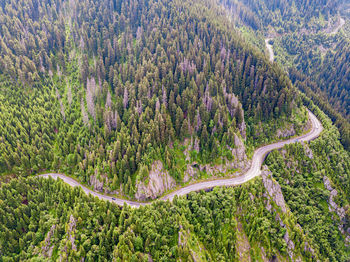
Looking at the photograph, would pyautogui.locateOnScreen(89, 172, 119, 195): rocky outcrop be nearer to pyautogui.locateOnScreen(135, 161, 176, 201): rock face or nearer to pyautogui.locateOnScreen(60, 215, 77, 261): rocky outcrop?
pyautogui.locateOnScreen(135, 161, 176, 201): rock face

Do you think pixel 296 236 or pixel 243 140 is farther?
pixel 243 140

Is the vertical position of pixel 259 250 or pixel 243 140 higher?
pixel 243 140

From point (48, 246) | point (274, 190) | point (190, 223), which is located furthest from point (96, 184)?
point (274, 190)

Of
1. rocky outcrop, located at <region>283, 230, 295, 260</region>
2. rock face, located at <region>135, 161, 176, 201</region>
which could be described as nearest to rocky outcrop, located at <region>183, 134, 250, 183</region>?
rock face, located at <region>135, 161, 176, 201</region>

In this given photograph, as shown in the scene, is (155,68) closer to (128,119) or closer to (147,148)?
(128,119)

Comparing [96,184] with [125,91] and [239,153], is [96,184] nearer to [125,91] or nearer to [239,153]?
[125,91]

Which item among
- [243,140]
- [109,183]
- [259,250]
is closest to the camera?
[259,250]

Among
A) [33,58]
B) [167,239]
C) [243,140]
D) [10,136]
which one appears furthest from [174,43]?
[167,239]
